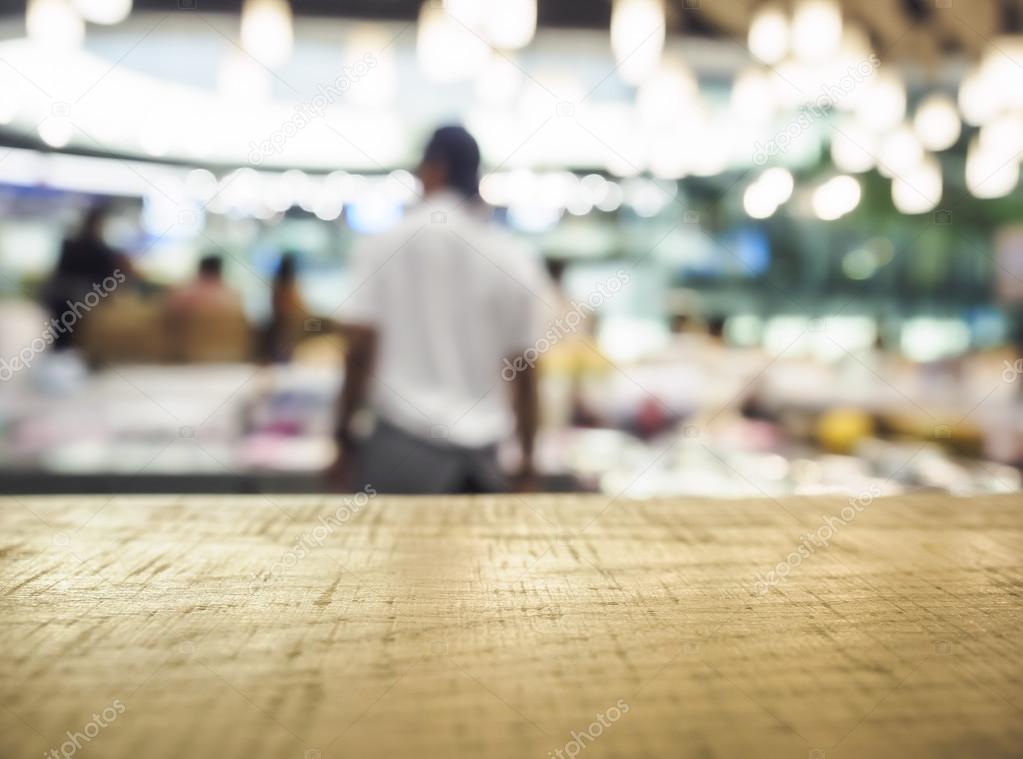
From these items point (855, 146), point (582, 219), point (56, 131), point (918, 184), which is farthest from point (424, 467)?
point (56, 131)

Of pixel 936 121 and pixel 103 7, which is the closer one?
pixel 103 7

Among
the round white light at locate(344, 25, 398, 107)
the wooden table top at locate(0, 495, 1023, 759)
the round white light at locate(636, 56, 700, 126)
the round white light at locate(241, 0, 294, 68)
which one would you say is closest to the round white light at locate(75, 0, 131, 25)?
the round white light at locate(241, 0, 294, 68)

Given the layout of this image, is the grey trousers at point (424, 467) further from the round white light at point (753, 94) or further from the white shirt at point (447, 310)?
the round white light at point (753, 94)

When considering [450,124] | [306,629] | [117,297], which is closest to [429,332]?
[450,124]

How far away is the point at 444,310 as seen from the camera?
224 cm

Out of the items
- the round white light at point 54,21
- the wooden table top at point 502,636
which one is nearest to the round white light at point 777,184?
the round white light at point 54,21

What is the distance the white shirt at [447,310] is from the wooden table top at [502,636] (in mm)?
1528

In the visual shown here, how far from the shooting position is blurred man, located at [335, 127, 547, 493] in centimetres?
219

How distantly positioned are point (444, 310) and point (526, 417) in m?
0.46

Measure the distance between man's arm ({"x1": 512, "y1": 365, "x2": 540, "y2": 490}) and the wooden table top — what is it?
5.79ft

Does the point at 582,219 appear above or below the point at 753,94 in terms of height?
below

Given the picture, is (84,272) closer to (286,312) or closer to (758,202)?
(286,312)

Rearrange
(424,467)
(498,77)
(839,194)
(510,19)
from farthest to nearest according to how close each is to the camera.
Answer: (839,194), (498,77), (510,19), (424,467)

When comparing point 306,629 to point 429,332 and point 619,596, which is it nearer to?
point 619,596
